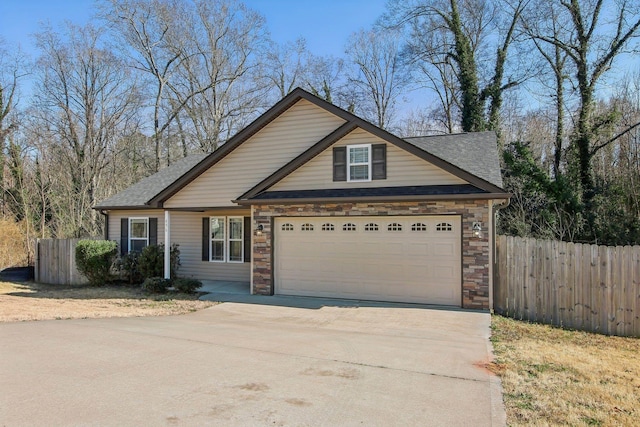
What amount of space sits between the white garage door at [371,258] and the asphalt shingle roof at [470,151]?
184cm

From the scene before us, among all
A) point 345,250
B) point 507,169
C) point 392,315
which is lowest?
point 392,315

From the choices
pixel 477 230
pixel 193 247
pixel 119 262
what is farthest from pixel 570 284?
pixel 119 262

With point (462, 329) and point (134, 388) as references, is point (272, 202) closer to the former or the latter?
point (462, 329)

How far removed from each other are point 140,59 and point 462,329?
28480mm

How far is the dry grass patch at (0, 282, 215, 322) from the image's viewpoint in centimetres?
1025

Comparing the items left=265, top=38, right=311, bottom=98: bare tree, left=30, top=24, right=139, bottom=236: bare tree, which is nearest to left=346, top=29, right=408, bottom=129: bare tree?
left=265, top=38, right=311, bottom=98: bare tree

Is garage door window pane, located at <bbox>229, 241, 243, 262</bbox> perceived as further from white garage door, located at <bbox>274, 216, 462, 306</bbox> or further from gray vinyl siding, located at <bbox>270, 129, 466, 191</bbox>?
gray vinyl siding, located at <bbox>270, 129, 466, 191</bbox>

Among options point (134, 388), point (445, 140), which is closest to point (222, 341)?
point (134, 388)

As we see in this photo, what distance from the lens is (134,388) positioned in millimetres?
5168

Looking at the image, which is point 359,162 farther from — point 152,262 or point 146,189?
point 146,189

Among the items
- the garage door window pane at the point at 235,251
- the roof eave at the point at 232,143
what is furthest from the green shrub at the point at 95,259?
the garage door window pane at the point at 235,251

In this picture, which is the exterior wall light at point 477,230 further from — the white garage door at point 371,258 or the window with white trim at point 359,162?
the window with white trim at point 359,162

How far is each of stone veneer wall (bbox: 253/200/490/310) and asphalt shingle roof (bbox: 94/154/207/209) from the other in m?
5.87

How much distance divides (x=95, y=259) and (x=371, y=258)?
9904 millimetres
